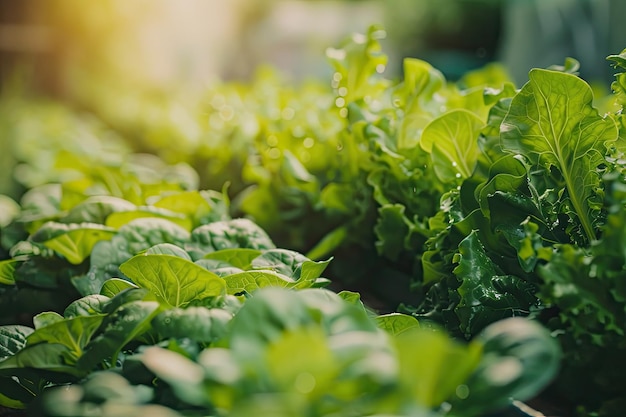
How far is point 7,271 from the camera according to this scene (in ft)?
5.21

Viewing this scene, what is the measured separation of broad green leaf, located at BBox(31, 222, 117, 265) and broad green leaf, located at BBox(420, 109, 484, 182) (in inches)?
28.4

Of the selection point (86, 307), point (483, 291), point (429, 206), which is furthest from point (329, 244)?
point (86, 307)

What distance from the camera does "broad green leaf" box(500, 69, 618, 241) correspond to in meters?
1.22

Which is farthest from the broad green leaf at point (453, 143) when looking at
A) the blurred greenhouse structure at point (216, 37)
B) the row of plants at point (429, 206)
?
the blurred greenhouse structure at point (216, 37)

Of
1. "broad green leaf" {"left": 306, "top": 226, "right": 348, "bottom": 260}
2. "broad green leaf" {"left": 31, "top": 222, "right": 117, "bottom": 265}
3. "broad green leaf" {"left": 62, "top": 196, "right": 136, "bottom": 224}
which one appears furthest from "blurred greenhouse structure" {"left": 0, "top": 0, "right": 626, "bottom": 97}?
"broad green leaf" {"left": 31, "top": 222, "right": 117, "bottom": 265}

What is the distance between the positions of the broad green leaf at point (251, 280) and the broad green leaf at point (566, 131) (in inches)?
18.3

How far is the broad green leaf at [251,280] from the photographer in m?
1.20

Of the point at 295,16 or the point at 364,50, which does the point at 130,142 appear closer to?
the point at 364,50

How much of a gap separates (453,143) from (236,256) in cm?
52

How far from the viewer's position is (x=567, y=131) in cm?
125

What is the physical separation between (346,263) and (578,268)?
3.42ft

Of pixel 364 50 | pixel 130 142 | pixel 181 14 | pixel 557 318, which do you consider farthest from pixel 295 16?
pixel 557 318

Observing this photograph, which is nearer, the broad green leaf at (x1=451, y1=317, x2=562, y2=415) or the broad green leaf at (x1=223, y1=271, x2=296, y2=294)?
the broad green leaf at (x1=451, y1=317, x2=562, y2=415)

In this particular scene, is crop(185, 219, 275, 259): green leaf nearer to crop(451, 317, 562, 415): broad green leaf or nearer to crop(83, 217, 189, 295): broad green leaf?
crop(83, 217, 189, 295): broad green leaf
